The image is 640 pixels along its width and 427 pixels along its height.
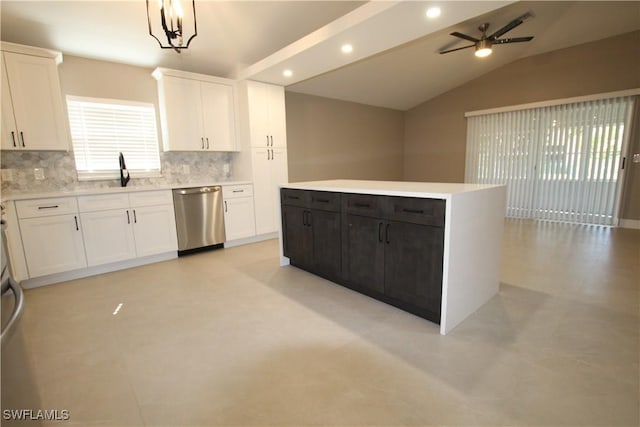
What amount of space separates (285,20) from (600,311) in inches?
154

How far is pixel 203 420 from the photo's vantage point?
1.38 metres

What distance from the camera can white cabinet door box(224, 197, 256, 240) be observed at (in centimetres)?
424

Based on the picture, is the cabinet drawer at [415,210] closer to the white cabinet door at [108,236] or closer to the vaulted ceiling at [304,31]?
the vaulted ceiling at [304,31]

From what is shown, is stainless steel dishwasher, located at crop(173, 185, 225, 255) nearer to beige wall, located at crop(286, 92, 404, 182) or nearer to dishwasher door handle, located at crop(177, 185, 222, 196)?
dishwasher door handle, located at crop(177, 185, 222, 196)

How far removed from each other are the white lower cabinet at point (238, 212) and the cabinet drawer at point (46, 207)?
165 cm

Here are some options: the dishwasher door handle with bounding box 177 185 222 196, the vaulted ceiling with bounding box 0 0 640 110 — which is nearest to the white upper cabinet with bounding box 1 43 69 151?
the vaulted ceiling with bounding box 0 0 640 110

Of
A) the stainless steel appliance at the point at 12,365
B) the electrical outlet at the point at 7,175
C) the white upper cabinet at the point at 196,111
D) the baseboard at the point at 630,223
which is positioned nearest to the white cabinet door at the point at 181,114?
the white upper cabinet at the point at 196,111

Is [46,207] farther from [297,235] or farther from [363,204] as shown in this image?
[363,204]

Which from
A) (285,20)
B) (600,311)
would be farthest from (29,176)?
(600,311)

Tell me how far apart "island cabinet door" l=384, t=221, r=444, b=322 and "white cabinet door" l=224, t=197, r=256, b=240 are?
8.68 feet

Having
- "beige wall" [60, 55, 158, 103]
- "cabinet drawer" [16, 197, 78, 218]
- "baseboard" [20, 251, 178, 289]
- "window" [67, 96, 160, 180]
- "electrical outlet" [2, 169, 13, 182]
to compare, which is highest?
"beige wall" [60, 55, 158, 103]

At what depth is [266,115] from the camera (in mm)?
4453

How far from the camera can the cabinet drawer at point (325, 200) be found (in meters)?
2.68

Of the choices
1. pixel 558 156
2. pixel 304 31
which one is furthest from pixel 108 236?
pixel 558 156
